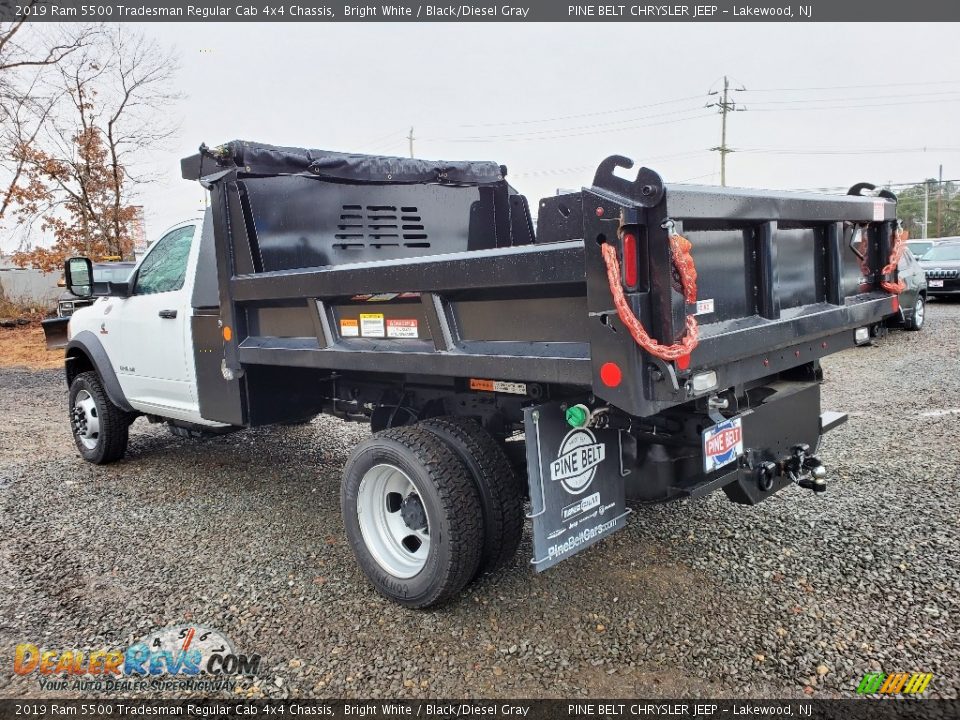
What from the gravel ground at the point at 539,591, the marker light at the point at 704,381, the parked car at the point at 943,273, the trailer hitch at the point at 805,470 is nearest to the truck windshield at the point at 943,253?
the parked car at the point at 943,273

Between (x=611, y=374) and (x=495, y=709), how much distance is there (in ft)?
4.20

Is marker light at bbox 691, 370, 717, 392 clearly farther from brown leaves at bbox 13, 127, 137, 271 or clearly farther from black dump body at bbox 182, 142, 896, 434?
brown leaves at bbox 13, 127, 137, 271

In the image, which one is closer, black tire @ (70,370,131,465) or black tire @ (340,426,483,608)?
black tire @ (340,426,483,608)

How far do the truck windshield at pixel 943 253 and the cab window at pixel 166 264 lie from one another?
16.9 m

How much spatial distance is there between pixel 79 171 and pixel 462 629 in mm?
19227

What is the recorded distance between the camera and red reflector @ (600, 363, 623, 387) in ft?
8.09

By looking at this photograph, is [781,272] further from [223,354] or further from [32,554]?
[32,554]

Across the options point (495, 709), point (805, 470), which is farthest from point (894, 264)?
point (495, 709)

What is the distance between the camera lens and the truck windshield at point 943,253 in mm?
16484

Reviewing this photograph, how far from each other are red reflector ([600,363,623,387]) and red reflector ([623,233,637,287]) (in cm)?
28

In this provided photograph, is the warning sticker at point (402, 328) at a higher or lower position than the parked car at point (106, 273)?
lower

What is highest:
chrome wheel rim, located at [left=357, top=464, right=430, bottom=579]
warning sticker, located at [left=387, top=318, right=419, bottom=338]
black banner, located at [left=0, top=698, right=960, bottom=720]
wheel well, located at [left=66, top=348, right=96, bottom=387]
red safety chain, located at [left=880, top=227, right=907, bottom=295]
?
red safety chain, located at [left=880, top=227, right=907, bottom=295]

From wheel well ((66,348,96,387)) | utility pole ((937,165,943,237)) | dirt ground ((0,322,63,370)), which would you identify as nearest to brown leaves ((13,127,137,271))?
dirt ground ((0,322,63,370))

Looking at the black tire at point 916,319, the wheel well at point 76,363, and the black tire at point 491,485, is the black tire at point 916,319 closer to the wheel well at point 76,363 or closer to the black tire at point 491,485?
the black tire at point 491,485
